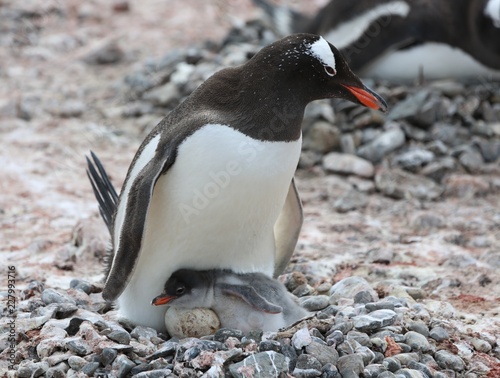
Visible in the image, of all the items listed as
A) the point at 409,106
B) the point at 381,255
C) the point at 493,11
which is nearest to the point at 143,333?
the point at 381,255

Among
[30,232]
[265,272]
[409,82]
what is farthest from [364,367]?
[409,82]

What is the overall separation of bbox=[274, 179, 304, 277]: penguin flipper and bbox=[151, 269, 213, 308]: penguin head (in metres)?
0.61

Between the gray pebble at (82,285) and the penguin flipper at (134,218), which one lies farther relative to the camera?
the gray pebble at (82,285)

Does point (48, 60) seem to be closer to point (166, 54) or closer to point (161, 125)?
point (166, 54)

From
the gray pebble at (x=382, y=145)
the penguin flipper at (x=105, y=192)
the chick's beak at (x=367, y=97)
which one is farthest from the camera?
the gray pebble at (x=382, y=145)

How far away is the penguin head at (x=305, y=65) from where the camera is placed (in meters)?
3.11

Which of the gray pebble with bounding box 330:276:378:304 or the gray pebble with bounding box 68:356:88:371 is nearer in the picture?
the gray pebble with bounding box 68:356:88:371

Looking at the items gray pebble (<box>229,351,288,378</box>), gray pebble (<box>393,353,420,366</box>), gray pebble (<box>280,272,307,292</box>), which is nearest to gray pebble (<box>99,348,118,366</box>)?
gray pebble (<box>229,351,288,378</box>)

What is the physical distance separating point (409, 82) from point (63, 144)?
264cm

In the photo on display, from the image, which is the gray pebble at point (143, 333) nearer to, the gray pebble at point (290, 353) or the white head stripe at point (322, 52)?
the gray pebble at point (290, 353)

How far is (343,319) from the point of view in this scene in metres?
3.13

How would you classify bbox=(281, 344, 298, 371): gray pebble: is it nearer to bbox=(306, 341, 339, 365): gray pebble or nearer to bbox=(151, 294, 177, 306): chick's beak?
bbox=(306, 341, 339, 365): gray pebble

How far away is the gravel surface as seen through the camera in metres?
2.97

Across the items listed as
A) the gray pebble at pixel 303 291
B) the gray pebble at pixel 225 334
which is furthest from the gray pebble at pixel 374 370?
the gray pebble at pixel 303 291
